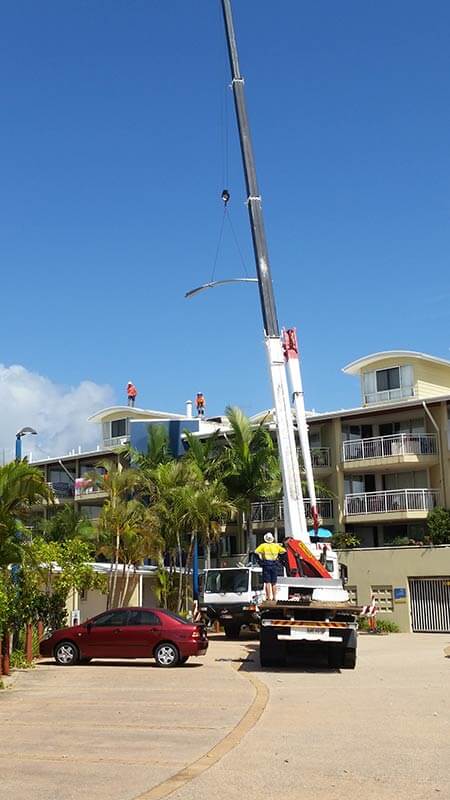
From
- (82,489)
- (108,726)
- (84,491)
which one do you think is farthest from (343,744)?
(84,491)

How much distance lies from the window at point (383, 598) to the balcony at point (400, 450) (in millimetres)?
6507

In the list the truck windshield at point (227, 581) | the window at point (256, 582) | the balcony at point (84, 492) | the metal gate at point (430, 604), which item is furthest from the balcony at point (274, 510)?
the window at point (256, 582)

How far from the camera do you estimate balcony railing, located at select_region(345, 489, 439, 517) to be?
40031 mm

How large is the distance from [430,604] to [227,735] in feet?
82.1

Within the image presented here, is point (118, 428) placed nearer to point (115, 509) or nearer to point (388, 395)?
point (388, 395)

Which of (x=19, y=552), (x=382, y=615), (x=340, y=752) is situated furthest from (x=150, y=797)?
(x=382, y=615)

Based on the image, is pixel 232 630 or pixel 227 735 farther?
pixel 232 630

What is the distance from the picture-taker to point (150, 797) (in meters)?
8.17

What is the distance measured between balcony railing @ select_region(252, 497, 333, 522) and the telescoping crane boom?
17.1 metres

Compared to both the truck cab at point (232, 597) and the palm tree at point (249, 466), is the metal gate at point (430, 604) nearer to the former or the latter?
the truck cab at point (232, 597)

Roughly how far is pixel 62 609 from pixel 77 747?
1636 cm

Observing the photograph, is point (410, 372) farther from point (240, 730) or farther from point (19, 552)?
point (240, 730)

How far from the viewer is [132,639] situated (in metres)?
22.3

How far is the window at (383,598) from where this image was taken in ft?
118
